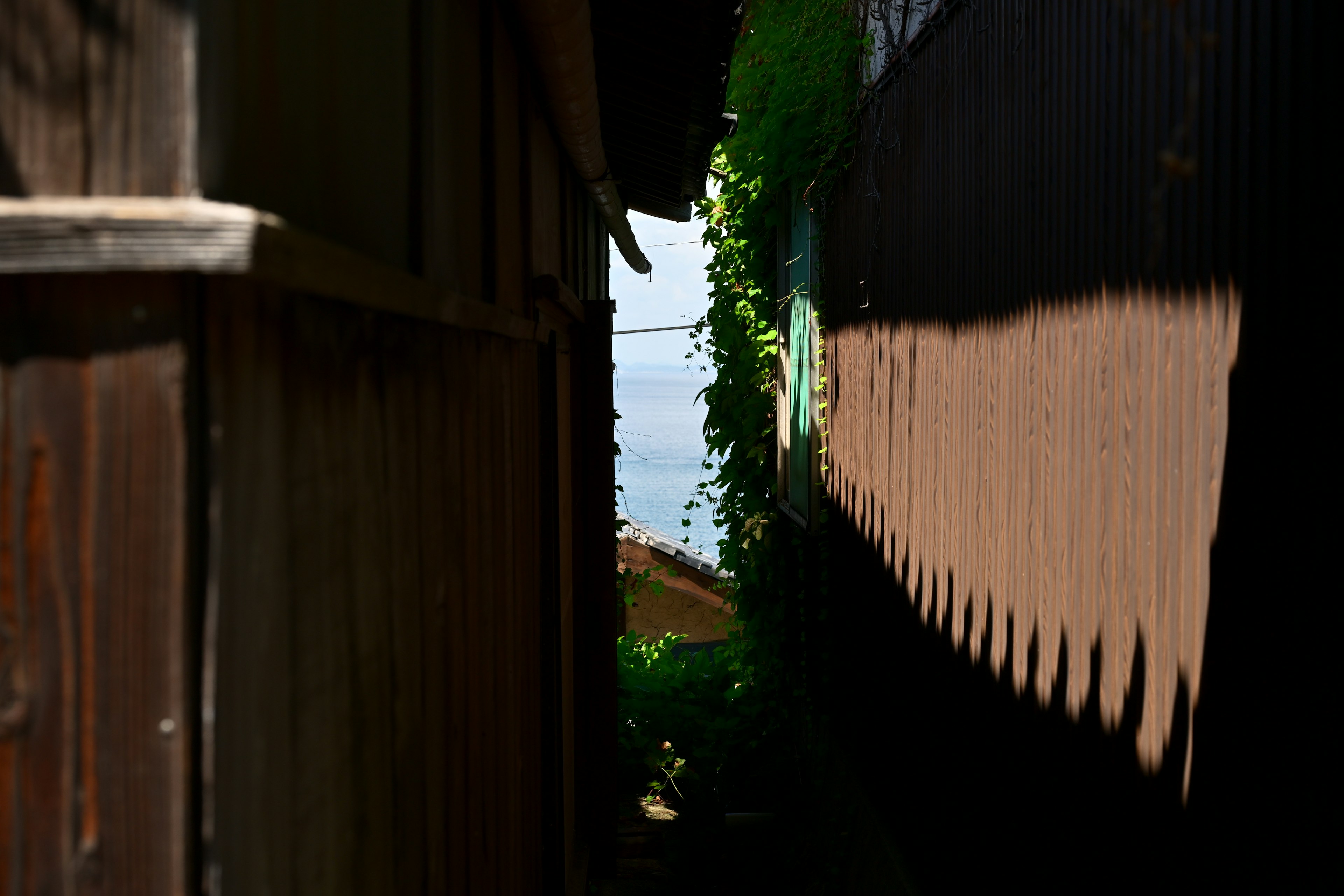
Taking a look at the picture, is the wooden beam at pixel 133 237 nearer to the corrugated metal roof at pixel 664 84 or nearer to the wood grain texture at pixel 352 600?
the wood grain texture at pixel 352 600

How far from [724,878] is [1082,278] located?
170 inches

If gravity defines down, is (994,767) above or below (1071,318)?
below

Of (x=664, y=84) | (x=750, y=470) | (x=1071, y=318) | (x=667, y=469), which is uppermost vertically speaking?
(x=664, y=84)

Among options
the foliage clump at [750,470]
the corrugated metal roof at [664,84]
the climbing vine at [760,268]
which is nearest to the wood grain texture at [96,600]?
the corrugated metal roof at [664,84]

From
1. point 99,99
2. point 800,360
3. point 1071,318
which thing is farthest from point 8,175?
point 800,360

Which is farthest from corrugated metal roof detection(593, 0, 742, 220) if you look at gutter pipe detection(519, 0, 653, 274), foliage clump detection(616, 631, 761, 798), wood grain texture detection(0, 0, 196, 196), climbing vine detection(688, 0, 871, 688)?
foliage clump detection(616, 631, 761, 798)

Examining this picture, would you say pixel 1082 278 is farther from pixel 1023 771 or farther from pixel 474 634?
pixel 474 634

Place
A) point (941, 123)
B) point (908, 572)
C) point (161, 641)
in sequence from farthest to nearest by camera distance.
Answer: point (908, 572)
point (941, 123)
point (161, 641)

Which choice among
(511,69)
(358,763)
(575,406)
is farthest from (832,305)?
(358,763)

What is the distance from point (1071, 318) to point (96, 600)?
2160 mm

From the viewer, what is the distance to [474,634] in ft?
6.57

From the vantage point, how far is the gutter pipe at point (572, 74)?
245 cm

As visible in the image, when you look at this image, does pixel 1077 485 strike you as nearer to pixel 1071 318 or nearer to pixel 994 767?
pixel 1071 318

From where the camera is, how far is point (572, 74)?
2.89 metres
